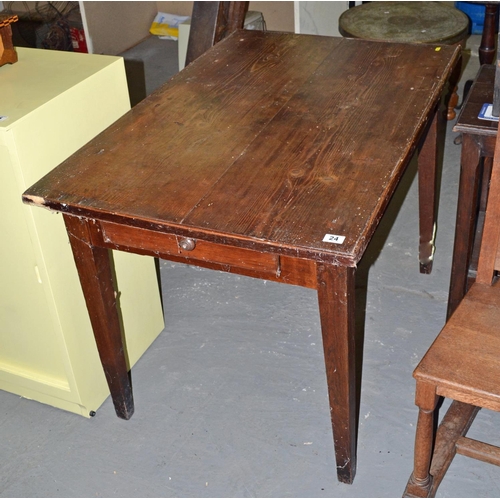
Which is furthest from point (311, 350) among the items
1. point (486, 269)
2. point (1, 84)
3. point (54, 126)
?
point (1, 84)

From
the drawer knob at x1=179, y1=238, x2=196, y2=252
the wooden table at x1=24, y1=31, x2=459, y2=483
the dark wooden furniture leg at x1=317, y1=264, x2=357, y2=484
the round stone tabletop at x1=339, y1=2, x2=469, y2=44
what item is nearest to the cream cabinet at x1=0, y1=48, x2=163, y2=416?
the wooden table at x1=24, y1=31, x2=459, y2=483

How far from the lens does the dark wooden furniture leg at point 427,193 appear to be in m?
2.19

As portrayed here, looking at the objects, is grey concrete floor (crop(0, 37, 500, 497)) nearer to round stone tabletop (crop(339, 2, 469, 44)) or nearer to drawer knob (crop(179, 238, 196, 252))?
drawer knob (crop(179, 238, 196, 252))

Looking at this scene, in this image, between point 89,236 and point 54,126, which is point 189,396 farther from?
point 54,126

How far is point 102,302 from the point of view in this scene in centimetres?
168

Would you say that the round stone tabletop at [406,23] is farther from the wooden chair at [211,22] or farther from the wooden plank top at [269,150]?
the wooden plank top at [269,150]

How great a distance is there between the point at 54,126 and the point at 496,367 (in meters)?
1.13

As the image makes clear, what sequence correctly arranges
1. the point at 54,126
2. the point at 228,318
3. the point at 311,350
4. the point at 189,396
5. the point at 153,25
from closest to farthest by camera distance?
the point at 54,126
the point at 189,396
the point at 311,350
the point at 228,318
the point at 153,25

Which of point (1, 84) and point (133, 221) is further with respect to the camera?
point (1, 84)

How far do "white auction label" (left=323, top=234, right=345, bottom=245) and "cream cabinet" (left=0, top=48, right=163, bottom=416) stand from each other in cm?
73

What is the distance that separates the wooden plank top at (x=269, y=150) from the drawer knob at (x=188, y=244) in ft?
0.14

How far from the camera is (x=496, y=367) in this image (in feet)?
4.59

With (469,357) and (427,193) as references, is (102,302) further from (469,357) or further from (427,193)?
(427,193)

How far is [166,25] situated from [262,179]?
144 inches
